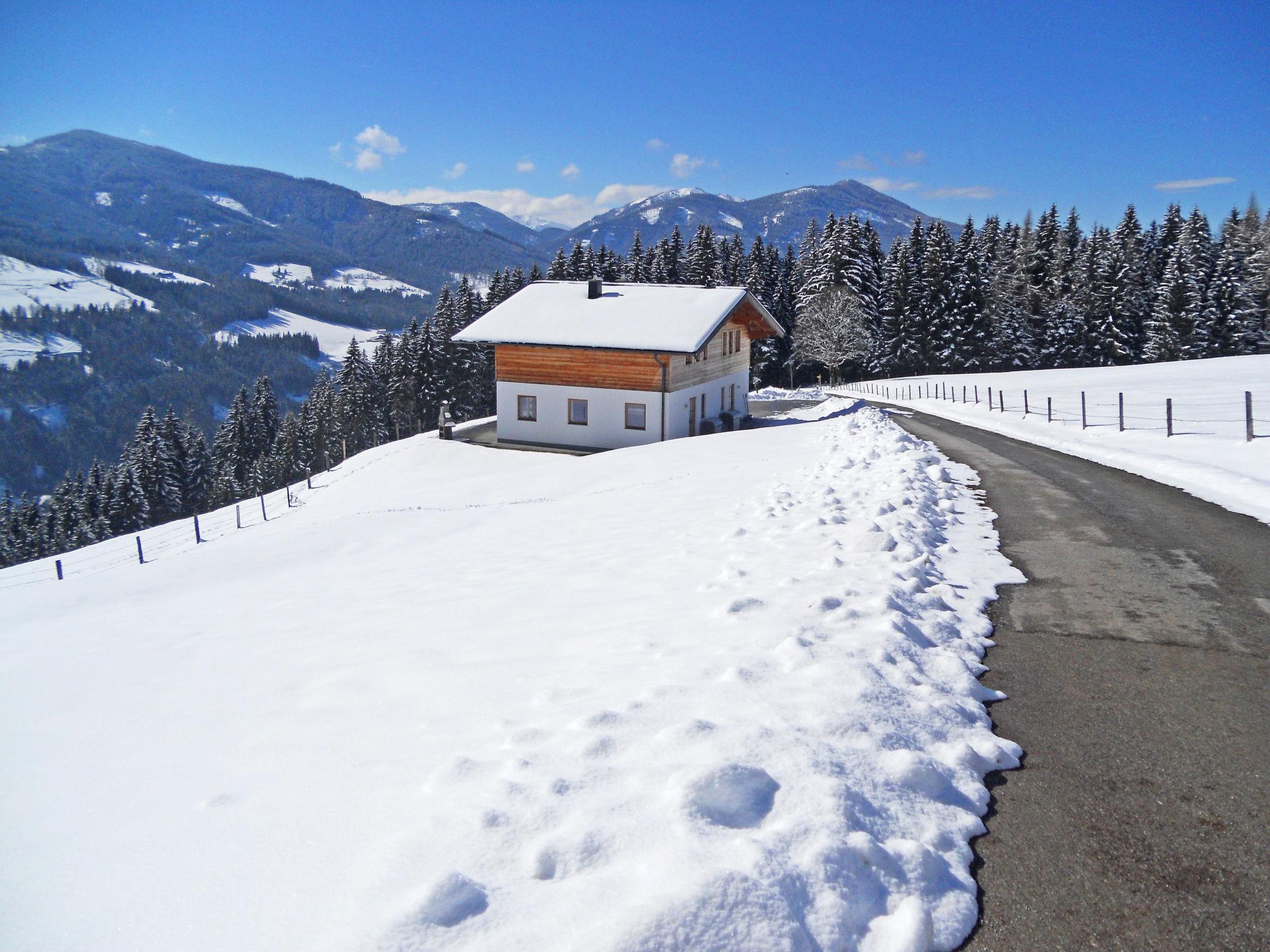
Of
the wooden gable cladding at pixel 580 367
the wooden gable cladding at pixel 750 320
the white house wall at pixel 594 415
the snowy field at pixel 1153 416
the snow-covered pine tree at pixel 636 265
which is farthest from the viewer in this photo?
the snow-covered pine tree at pixel 636 265

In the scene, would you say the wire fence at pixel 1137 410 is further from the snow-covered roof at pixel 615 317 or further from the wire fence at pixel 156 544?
the wire fence at pixel 156 544

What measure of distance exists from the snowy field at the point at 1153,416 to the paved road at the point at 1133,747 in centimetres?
432

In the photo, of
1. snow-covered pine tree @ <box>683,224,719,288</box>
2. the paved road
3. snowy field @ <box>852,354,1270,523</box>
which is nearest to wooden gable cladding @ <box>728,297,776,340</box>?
snowy field @ <box>852,354,1270,523</box>

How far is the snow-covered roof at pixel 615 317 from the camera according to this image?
3133 centimetres

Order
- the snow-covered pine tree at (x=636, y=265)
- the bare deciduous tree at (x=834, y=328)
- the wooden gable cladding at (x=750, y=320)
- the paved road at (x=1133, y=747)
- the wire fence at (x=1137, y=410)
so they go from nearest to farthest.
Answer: the paved road at (x=1133, y=747), the wire fence at (x=1137, y=410), the wooden gable cladding at (x=750, y=320), the bare deciduous tree at (x=834, y=328), the snow-covered pine tree at (x=636, y=265)

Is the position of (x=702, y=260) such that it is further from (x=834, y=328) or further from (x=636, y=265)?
(x=834, y=328)

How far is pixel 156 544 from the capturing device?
29250 millimetres

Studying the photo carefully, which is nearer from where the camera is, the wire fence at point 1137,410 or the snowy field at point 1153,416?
the snowy field at point 1153,416

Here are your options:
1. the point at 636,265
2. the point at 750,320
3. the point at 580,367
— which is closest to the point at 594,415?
the point at 580,367

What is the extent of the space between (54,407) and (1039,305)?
225016 mm

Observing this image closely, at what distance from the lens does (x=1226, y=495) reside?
40.2 feet

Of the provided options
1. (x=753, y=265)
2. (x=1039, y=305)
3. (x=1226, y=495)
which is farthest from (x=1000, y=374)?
(x=1226, y=495)

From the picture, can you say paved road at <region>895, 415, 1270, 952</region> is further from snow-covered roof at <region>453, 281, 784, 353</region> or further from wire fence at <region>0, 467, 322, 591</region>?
wire fence at <region>0, 467, 322, 591</region>

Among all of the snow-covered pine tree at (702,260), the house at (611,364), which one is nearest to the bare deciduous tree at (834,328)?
the snow-covered pine tree at (702,260)
